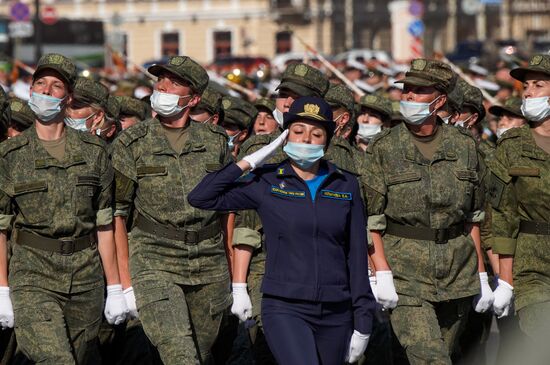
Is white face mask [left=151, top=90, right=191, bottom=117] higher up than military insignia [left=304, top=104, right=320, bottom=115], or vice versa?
military insignia [left=304, top=104, right=320, bottom=115]

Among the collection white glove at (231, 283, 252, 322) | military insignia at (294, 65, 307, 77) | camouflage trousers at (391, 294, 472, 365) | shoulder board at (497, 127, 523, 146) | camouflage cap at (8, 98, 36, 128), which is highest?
military insignia at (294, 65, 307, 77)

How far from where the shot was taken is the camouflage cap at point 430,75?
28.0ft

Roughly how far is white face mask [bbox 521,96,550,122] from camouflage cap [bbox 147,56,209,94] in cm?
197

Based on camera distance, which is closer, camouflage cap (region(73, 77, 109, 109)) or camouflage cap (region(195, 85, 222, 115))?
camouflage cap (region(73, 77, 109, 109))

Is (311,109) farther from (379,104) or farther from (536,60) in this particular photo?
(379,104)

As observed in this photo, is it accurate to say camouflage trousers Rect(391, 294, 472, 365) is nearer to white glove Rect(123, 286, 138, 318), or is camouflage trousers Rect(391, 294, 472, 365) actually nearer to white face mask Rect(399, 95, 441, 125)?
white face mask Rect(399, 95, 441, 125)

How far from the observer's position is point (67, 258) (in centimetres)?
771

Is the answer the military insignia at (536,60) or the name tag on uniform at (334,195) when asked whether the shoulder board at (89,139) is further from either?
the military insignia at (536,60)

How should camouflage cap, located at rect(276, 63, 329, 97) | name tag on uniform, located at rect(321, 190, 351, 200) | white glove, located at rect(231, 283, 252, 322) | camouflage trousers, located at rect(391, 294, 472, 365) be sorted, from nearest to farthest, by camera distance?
name tag on uniform, located at rect(321, 190, 351, 200) < camouflage trousers, located at rect(391, 294, 472, 365) < white glove, located at rect(231, 283, 252, 322) < camouflage cap, located at rect(276, 63, 329, 97)

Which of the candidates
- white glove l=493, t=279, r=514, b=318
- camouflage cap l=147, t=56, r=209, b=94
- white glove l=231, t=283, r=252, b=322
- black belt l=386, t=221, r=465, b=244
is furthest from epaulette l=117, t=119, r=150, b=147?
white glove l=493, t=279, r=514, b=318

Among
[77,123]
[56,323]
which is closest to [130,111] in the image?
[77,123]

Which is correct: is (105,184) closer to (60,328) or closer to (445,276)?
(60,328)

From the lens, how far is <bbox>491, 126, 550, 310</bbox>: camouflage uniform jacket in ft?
27.1

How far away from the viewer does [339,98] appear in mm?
10070
